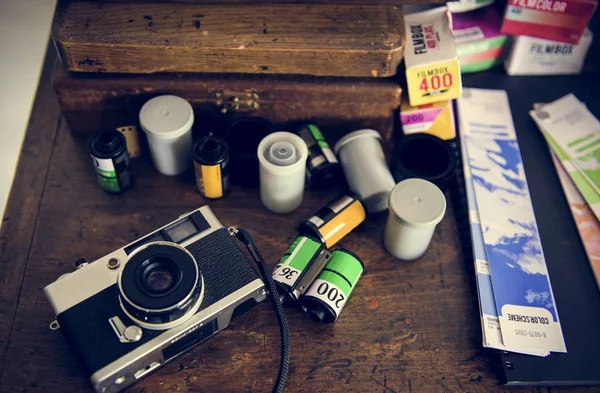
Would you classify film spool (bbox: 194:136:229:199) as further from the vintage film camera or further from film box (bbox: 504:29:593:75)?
film box (bbox: 504:29:593:75)

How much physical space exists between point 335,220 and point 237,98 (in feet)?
0.69

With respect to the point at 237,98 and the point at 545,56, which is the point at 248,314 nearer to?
the point at 237,98

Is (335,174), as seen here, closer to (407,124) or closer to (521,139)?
(407,124)

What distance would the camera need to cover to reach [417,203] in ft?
2.54

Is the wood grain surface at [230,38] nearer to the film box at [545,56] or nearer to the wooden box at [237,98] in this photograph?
the wooden box at [237,98]

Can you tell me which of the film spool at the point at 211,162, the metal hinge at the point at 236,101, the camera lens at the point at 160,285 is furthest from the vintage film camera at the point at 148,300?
the metal hinge at the point at 236,101

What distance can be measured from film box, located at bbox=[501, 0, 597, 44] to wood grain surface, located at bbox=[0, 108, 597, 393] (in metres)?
0.30

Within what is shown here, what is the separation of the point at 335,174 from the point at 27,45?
0.41 meters

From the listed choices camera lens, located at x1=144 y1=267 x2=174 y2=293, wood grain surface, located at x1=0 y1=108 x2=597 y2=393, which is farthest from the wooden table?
camera lens, located at x1=144 y1=267 x2=174 y2=293

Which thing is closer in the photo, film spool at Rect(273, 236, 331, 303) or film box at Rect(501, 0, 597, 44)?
film spool at Rect(273, 236, 331, 303)

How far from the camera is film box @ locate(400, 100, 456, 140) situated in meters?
0.88

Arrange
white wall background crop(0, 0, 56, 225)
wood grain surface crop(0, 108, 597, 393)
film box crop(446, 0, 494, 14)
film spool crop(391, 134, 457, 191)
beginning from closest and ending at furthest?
white wall background crop(0, 0, 56, 225) → wood grain surface crop(0, 108, 597, 393) → film spool crop(391, 134, 457, 191) → film box crop(446, 0, 494, 14)

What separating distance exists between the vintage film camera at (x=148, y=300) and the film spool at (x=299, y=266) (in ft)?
0.14

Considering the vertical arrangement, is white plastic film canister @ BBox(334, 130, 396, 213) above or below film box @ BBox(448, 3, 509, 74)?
below
